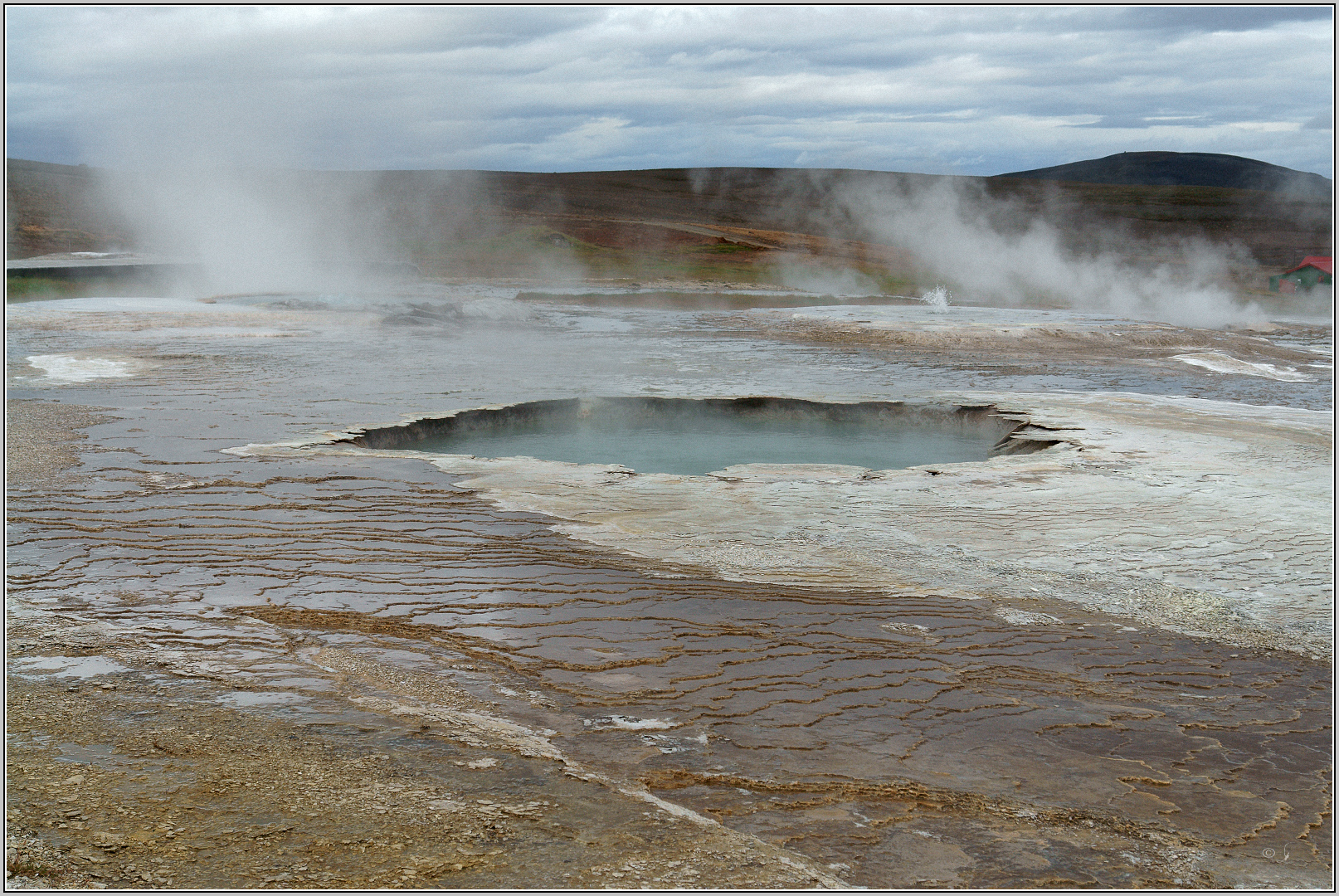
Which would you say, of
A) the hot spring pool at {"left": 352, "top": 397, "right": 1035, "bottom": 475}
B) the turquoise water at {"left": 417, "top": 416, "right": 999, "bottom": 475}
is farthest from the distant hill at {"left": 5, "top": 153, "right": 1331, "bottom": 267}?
the turquoise water at {"left": 417, "top": 416, "right": 999, "bottom": 475}

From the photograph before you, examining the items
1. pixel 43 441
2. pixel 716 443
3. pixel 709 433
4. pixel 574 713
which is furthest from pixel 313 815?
pixel 709 433

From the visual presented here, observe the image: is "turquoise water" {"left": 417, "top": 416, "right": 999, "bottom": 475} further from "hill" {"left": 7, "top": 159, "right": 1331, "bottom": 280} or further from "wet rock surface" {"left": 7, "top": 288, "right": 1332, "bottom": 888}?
"hill" {"left": 7, "top": 159, "right": 1331, "bottom": 280}

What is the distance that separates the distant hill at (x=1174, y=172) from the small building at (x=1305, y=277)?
117ft

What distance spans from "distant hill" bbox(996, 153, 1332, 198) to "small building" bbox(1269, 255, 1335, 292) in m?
35.7

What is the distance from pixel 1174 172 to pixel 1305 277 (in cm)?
4619

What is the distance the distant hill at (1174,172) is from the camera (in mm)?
64625

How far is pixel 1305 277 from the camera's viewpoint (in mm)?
28172

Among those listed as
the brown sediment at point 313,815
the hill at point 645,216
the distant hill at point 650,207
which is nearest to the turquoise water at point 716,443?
the brown sediment at point 313,815

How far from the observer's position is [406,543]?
4.83 meters

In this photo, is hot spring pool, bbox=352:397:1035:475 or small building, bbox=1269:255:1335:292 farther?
small building, bbox=1269:255:1335:292

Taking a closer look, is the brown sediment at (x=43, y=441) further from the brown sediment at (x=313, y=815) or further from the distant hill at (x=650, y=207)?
the distant hill at (x=650, y=207)

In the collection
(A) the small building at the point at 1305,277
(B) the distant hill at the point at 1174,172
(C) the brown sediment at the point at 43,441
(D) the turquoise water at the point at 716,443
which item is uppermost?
(B) the distant hill at the point at 1174,172

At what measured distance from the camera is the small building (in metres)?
27.8

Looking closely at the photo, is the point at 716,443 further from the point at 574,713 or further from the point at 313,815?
the point at 313,815
